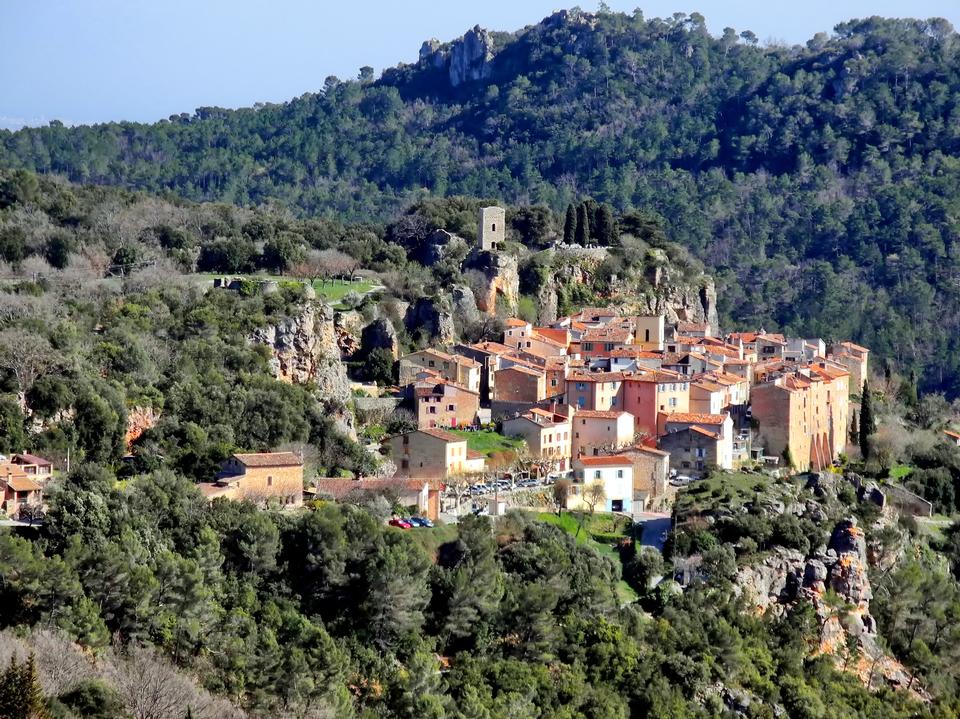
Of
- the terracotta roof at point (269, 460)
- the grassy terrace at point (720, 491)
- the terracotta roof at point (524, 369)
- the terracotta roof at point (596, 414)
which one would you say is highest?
the terracotta roof at point (269, 460)

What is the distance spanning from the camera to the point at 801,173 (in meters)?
97.8

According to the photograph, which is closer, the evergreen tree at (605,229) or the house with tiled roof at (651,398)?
the house with tiled roof at (651,398)

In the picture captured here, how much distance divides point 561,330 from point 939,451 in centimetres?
995

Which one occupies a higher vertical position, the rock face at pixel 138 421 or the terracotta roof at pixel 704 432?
the rock face at pixel 138 421

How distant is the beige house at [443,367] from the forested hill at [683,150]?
108 feet

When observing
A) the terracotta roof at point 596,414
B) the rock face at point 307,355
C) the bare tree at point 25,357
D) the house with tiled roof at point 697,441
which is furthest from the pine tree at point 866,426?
the bare tree at point 25,357

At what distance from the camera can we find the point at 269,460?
33.9 meters

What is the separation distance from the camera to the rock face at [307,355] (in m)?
41.2

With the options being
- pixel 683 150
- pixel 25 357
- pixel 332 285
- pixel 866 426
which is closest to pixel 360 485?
pixel 25 357

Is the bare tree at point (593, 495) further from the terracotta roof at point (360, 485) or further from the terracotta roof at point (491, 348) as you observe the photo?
the terracotta roof at point (491, 348)

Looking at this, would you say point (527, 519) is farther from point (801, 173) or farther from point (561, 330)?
point (801, 173)

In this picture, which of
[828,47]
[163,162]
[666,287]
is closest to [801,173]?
[828,47]

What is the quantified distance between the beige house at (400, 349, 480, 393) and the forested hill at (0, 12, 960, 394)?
108 feet

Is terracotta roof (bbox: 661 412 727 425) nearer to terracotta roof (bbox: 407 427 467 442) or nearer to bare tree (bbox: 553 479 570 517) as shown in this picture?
bare tree (bbox: 553 479 570 517)
